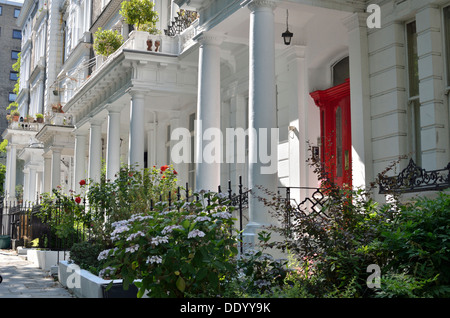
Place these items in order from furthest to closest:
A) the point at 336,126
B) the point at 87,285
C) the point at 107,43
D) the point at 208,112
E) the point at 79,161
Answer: the point at 79,161 → the point at 107,43 → the point at 336,126 → the point at 208,112 → the point at 87,285

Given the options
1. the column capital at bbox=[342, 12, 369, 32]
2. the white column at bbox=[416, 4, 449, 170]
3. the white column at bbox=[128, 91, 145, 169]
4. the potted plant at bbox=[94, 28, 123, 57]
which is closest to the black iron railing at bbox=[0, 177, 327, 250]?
the white column at bbox=[128, 91, 145, 169]

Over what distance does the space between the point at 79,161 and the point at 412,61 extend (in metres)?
16.1

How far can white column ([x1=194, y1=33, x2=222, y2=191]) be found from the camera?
11.3 metres

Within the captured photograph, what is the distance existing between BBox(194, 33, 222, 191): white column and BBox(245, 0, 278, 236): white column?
1966mm

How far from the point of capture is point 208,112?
37.6 feet

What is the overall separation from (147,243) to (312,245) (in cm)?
191

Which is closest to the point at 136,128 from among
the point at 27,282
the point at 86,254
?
the point at 86,254

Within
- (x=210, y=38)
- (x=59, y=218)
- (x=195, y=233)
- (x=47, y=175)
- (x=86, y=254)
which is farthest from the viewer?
(x=47, y=175)

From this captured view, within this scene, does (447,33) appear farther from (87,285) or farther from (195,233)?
(87,285)

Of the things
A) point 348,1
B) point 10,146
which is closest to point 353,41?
point 348,1

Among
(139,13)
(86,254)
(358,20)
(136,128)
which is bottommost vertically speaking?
(86,254)

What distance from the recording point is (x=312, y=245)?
6.21 m

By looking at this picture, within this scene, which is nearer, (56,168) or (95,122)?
(95,122)

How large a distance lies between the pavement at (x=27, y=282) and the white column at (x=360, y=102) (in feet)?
18.5
